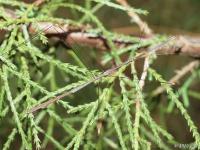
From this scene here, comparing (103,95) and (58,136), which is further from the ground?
(103,95)

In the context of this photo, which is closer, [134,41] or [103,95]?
[103,95]

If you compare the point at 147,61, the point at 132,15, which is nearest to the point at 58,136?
the point at 132,15

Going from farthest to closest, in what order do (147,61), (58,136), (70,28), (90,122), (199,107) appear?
(199,107)
(58,136)
(70,28)
(147,61)
(90,122)

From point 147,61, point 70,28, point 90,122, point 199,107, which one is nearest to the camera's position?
point 90,122

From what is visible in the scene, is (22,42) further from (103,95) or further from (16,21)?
Result: (103,95)

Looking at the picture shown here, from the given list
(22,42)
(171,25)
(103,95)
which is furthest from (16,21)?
(171,25)

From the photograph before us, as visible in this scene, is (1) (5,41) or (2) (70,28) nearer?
(1) (5,41)

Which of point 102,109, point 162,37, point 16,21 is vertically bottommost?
point 102,109

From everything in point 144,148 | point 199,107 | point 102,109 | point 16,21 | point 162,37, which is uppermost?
point 16,21

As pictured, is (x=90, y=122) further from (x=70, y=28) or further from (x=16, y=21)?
(x=70, y=28)
